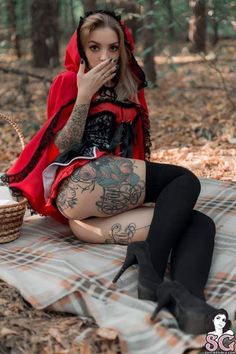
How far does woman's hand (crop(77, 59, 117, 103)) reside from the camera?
8.00 feet

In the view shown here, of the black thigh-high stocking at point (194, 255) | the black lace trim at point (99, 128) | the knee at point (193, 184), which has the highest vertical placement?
the black lace trim at point (99, 128)

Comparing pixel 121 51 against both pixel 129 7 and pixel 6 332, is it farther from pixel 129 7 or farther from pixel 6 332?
pixel 129 7

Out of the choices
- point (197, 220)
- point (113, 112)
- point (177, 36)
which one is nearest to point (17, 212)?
point (113, 112)

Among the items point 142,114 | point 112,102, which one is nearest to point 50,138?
point 112,102

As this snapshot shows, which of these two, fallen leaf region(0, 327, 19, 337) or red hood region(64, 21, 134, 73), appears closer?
fallen leaf region(0, 327, 19, 337)

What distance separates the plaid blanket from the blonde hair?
0.76m

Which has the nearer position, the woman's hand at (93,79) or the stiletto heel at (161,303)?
the stiletto heel at (161,303)

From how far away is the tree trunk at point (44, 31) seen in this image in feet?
26.0

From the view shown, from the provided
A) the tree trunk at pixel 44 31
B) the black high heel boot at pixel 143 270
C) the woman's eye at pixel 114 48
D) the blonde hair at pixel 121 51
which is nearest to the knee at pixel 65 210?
the black high heel boot at pixel 143 270

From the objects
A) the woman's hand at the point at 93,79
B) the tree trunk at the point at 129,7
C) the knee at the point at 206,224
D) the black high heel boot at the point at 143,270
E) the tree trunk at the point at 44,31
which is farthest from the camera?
the tree trunk at the point at 129,7

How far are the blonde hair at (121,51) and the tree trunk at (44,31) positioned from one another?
17.1 feet

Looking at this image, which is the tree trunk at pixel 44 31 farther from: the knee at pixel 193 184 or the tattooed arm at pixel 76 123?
the knee at pixel 193 184

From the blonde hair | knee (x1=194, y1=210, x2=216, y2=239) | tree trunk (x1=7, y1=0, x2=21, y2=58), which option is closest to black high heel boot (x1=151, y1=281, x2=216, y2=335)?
knee (x1=194, y1=210, x2=216, y2=239)

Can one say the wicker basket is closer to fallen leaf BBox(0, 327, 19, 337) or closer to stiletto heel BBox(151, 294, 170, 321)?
fallen leaf BBox(0, 327, 19, 337)
